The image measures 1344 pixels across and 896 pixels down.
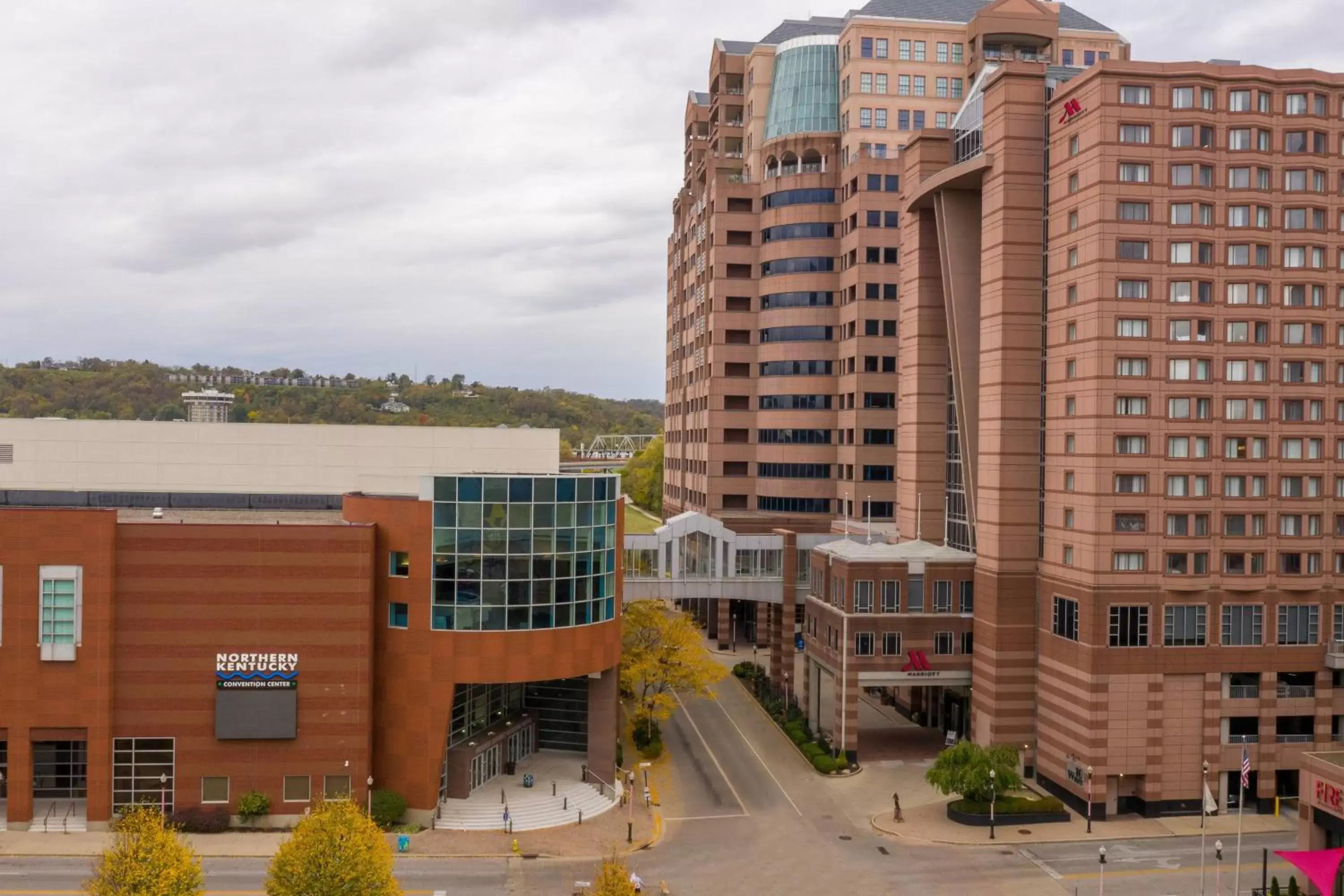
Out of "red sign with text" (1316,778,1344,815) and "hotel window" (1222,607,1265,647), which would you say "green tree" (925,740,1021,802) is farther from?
"red sign with text" (1316,778,1344,815)

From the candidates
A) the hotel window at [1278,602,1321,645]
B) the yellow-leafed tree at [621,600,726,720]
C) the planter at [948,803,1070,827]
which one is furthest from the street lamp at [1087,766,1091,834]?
the yellow-leafed tree at [621,600,726,720]

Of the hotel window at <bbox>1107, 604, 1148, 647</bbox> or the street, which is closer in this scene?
the street

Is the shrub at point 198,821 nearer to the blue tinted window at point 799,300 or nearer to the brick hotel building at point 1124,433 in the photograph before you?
the brick hotel building at point 1124,433

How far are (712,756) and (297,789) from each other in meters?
28.8

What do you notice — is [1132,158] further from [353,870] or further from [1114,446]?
[353,870]

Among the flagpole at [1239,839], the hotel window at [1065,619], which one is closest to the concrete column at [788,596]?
the hotel window at [1065,619]

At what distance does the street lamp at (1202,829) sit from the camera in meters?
54.2

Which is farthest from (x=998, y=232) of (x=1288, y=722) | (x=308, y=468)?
(x=308, y=468)

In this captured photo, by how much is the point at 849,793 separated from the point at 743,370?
58.6 metres

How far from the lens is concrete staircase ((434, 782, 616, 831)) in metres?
61.6

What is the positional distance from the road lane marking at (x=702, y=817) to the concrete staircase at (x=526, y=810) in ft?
13.1

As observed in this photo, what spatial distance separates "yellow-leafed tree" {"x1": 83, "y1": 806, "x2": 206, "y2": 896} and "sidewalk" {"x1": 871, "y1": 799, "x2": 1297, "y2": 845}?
1424 inches

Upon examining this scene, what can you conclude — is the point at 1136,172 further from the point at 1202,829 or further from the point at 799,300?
the point at 799,300

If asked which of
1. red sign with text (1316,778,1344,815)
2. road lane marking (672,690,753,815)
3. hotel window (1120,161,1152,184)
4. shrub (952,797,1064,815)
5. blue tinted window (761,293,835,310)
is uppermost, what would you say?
hotel window (1120,161,1152,184)
